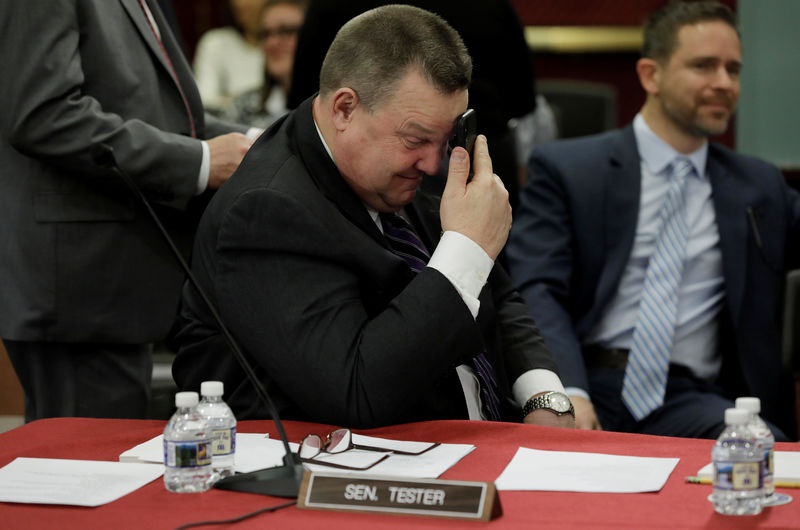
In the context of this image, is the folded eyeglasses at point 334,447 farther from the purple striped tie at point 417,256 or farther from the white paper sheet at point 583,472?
the purple striped tie at point 417,256

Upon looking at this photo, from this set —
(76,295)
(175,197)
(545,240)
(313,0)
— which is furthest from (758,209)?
(76,295)

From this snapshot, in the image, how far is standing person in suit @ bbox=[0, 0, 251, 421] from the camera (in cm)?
230

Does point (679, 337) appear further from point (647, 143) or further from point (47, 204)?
point (47, 204)

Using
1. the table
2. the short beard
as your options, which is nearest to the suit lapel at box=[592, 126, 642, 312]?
the short beard

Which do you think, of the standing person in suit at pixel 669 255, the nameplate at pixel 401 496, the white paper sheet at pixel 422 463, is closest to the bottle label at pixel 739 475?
the nameplate at pixel 401 496

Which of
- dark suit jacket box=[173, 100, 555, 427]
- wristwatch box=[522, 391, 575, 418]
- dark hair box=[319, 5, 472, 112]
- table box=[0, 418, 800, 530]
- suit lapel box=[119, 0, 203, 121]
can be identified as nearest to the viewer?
table box=[0, 418, 800, 530]

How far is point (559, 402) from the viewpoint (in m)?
2.21

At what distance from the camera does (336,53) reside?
2.04m

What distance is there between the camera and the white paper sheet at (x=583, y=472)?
1513 millimetres

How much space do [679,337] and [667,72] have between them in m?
0.80

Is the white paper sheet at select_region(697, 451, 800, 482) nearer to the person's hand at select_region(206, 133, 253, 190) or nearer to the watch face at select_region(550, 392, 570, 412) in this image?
the watch face at select_region(550, 392, 570, 412)

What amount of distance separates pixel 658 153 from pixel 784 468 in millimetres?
1727

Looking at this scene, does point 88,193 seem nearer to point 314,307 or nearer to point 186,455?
point 314,307

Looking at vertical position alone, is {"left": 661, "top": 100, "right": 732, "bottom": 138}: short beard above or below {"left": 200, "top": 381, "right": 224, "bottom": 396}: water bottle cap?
above
